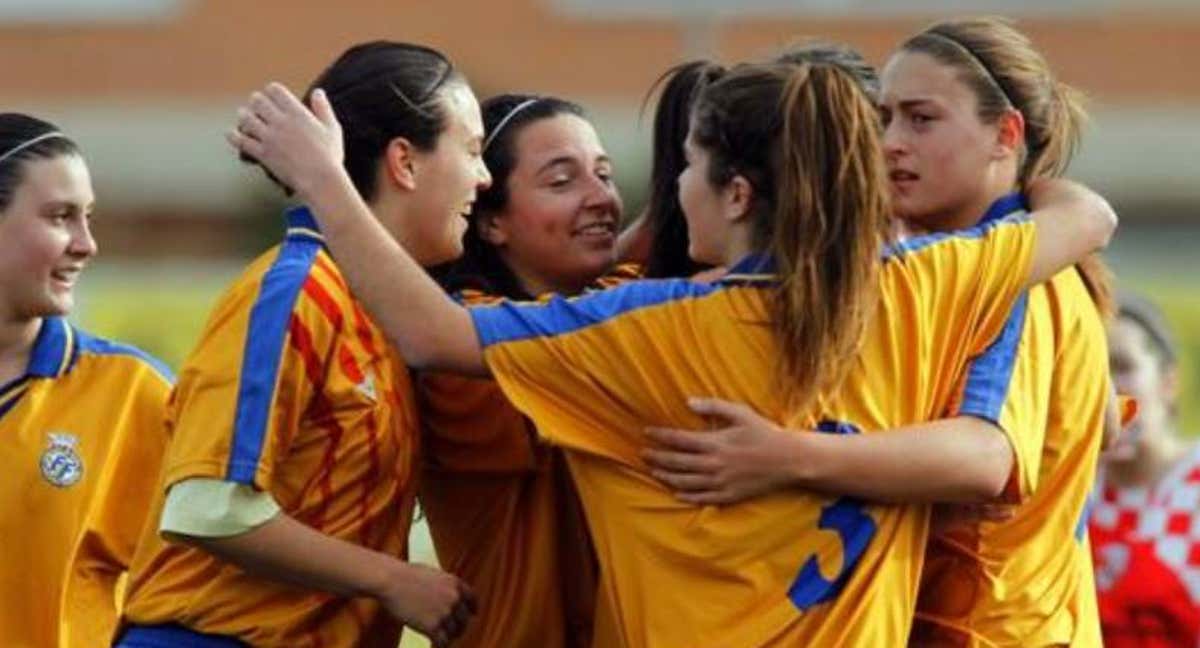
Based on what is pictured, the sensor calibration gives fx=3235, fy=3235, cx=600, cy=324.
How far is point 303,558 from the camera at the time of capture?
16.2 feet

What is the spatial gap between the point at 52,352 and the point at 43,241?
0.21m

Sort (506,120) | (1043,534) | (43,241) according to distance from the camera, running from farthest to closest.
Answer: (43,241) → (506,120) → (1043,534)

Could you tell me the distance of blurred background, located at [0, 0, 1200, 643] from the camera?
29.0 metres

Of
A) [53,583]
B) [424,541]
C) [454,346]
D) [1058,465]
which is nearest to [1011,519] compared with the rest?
[1058,465]

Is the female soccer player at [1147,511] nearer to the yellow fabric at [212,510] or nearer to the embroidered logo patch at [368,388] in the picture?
the embroidered logo patch at [368,388]

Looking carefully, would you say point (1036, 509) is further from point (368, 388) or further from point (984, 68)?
point (368, 388)

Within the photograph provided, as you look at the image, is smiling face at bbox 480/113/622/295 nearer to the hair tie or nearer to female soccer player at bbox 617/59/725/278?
female soccer player at bbox 617/59/725/278

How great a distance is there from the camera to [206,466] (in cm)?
490

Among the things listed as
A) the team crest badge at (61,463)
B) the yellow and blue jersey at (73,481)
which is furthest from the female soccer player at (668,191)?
the team crest badge at (61,463)

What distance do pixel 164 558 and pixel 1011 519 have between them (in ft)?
4.39

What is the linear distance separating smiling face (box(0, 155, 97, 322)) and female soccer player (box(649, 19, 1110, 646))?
1.67 m

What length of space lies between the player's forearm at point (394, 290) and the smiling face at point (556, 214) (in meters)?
0.77

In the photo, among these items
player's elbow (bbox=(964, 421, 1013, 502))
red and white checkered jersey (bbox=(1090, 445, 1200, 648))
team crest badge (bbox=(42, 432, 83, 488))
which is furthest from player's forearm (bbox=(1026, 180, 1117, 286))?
red and white checkered jersey (bbox=(1090, 445, 1200, 648))

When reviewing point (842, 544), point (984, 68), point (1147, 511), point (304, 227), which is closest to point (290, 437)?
point (304, 227)
